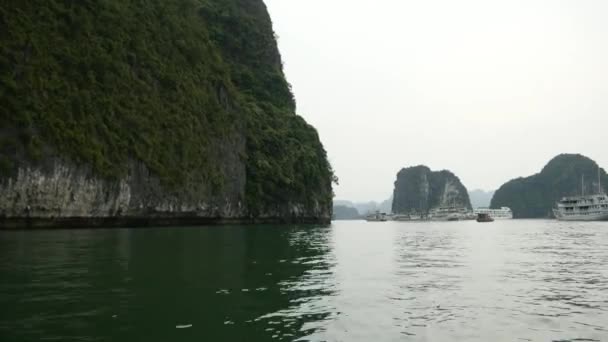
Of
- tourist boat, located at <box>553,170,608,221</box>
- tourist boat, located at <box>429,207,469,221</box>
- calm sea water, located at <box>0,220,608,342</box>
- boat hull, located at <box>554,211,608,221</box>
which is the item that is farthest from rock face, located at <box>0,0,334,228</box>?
tourist boat, located at <box>429,207,469,221</box>

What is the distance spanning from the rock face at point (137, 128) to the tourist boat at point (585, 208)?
54.0m

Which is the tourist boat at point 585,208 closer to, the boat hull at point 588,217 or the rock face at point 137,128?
the boat hull at point 588,217

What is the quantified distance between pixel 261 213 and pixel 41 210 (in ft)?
116

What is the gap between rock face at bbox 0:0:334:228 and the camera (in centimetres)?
3319

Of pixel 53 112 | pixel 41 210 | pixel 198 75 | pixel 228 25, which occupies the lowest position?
pixel 41 210

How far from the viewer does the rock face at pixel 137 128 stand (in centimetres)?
3319

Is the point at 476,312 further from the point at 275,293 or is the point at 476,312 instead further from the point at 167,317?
the point at 167,317

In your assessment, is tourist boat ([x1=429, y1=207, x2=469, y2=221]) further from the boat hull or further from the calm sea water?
the calm sea water

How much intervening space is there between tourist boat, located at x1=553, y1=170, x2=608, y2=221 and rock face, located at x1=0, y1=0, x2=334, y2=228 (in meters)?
54.0

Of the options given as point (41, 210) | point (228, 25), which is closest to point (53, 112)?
point (41, 210)

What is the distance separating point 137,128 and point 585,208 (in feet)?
294

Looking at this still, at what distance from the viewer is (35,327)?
7.34 metres

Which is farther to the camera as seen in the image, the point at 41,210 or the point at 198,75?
the point at 198,75

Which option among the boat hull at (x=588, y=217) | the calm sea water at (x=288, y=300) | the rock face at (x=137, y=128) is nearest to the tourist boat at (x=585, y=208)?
the boat hull at (x=588, y=217)
